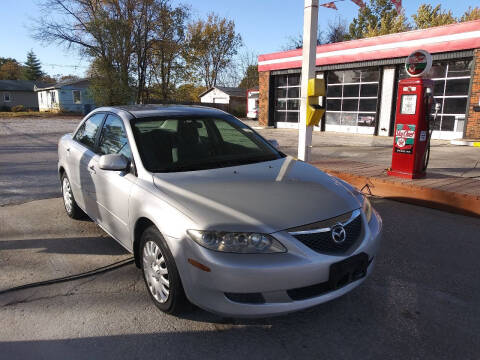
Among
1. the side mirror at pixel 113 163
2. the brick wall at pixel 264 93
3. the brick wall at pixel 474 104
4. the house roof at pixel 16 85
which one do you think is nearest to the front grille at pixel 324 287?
the side mirror at pixel 113 163

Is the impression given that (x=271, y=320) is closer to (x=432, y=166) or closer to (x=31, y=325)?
(x=31, y=325)

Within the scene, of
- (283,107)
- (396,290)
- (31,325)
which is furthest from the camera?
(283,107)

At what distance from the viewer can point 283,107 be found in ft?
68.7

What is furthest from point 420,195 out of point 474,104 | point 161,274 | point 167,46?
point 167,46

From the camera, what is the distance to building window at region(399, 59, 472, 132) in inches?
516

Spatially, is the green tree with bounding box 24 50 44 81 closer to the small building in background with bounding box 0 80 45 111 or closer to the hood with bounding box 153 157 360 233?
the small building in background with bounding box 0 80 45 111

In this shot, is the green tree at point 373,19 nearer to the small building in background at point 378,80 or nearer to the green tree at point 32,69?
the small building in background at point 378,80

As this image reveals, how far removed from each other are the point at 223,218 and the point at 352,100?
1624cm

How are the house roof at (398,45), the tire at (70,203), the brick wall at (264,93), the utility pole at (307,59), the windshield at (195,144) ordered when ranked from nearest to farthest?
the windshield at (195,144) → the tire at (70,203) → the utility pole at (307,59) → the house roof at (398,45) → the brick wall at (264,93)

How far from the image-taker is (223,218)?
2367 mm

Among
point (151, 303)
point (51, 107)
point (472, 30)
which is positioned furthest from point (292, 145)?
point (51, 107)

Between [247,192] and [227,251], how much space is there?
587mm

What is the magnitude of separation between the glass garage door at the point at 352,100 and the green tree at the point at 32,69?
8393cm

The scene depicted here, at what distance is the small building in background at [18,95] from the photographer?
2127 inches
